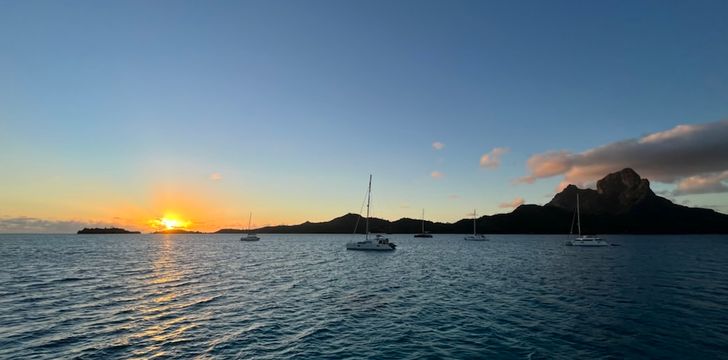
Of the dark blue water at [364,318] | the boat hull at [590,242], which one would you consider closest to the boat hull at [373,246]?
the dark blue water at [364,318]

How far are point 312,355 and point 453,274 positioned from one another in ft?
148

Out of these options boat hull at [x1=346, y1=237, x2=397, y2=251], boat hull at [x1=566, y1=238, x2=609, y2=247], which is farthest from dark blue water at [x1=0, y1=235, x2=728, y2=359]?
boat hull at [x1=566, y1=238, x2=609, y2=247]

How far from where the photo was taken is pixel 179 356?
819 inches

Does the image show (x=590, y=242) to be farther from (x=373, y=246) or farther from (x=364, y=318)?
(x=364, y=318)

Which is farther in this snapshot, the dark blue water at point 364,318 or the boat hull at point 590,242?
the boat hull at point 590,242

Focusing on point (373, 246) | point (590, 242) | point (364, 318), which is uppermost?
point (590, 242)

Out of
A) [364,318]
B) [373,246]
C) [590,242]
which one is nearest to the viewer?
[364,318]

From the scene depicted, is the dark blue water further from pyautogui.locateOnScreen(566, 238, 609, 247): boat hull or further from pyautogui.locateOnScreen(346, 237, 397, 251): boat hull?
pyautogui.locateOnScreen(566, 238, 609, 247): boat hull

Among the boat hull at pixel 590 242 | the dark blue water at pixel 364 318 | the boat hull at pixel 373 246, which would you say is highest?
the boat hull at pixel 590 242

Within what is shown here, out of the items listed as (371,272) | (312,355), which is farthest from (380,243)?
(312,355)

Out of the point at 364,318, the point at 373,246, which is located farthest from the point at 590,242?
the point at 364,318

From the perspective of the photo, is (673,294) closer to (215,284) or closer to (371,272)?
(371,272)

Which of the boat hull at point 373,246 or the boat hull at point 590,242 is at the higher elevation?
the boat hull at point 590,242

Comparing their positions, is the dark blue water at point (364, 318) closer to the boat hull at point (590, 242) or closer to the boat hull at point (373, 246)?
the boat hull at point (373, 246)
